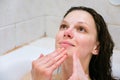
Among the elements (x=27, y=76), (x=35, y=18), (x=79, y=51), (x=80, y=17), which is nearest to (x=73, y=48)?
(x=79, y=51)

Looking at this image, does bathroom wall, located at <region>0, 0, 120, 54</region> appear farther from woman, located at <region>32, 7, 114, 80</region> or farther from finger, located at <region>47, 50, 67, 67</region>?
finger, located at <region>47, 50, 67, 67</region>

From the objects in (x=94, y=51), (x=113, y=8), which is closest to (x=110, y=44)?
(x=94, y=51)

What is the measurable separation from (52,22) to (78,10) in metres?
0.58

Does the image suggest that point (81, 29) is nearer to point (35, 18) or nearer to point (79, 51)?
point (79, 51)

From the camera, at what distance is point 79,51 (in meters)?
0.89

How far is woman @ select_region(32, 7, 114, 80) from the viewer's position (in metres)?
0.74

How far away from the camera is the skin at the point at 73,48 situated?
28.9 inches

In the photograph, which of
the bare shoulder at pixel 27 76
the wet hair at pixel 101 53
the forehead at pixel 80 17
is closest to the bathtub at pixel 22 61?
the bare shoulder at pixel 27 76

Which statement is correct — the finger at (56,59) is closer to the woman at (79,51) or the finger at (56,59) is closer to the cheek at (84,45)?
the woman at (79,51)

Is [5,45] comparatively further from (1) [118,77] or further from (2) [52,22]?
(1) [118,77]

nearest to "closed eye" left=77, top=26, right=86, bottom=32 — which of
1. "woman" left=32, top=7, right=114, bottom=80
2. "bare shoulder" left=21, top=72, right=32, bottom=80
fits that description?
"woman" left=32, top=7, right=114, bottom=80

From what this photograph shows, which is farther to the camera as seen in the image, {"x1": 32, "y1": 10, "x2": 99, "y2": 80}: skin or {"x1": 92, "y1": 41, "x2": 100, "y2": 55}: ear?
{"x1": 92, "y1": 41, "x2": 100, "y2": 55}: ear

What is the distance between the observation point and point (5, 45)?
117 cm

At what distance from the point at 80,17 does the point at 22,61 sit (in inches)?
17.8
